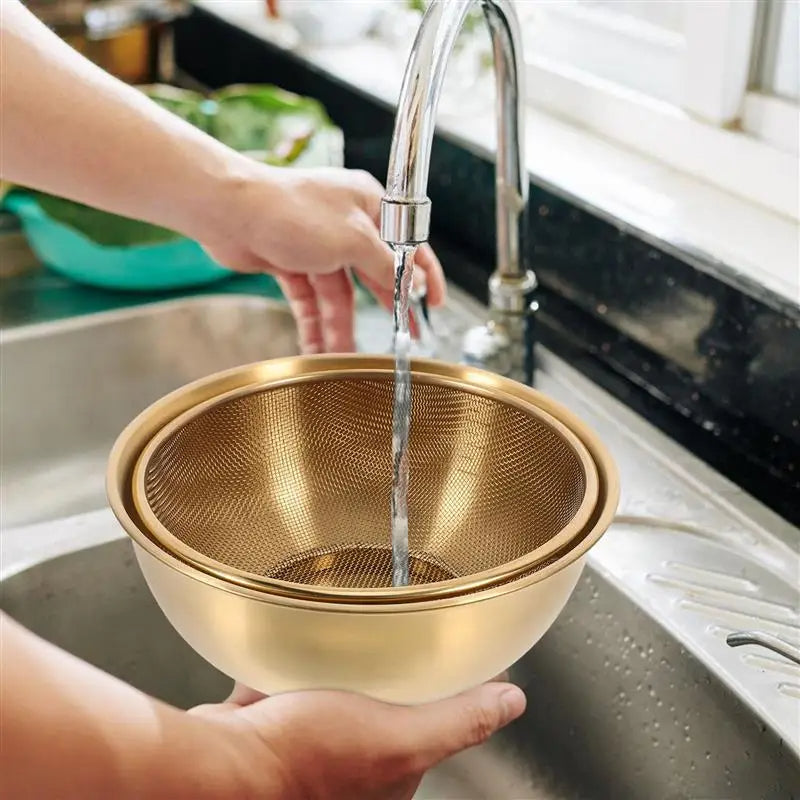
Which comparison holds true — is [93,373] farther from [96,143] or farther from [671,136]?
[671,136]

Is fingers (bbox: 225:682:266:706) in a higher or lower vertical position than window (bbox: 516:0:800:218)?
lower

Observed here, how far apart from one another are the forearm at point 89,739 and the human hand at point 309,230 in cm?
42

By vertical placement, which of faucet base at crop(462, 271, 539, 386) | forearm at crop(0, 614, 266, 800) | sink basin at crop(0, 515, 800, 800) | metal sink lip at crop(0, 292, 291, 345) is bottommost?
sink basin at crop(0, 515, 800, 800)

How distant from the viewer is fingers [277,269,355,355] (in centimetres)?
89

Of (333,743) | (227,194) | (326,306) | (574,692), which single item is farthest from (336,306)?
(333,743)

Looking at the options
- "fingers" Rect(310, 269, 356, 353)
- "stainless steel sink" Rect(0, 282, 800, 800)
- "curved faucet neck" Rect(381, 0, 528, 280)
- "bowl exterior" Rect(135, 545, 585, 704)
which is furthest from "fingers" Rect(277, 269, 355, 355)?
"bowl exterior" Rect(135, 545, 585, 704)

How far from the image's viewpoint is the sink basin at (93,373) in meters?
1.06

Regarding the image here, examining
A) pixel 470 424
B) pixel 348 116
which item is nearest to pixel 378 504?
pixel 470 424

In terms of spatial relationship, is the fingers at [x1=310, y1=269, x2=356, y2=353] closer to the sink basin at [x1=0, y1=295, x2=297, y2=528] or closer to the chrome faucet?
the chrome faucet

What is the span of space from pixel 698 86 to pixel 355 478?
1.66ft

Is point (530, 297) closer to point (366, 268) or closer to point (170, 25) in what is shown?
point (366, 268)

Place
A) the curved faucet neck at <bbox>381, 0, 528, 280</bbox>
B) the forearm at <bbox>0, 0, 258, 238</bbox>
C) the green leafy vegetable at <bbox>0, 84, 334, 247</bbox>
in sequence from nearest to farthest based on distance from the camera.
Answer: the curved faucet neck at <bbox>381, 0, 528, 280</bbox> < the forearm at <bbox>0, 0, 258, 238</bbox> < the green leafy vegetable at <bbox>0, 84, 334, 247</bbox>

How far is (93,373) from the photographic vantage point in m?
1.11

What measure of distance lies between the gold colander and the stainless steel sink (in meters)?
0.11
